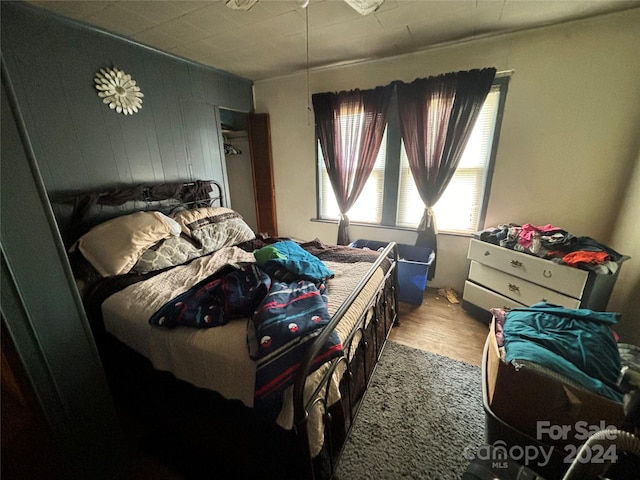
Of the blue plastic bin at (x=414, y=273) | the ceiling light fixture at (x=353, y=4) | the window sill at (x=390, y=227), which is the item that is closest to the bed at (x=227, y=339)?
the blue plastic bin at (x=414, y=273)

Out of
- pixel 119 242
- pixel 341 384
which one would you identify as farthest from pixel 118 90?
pixel 341 384

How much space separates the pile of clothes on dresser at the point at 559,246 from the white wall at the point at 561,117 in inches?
9.6

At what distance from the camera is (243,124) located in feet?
11.9

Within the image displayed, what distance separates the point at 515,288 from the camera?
202 centimetres

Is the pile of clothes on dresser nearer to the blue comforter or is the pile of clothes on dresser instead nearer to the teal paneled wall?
the blue comforter

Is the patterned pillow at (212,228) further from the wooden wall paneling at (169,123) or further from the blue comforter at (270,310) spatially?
the blue comforter at (270,310)

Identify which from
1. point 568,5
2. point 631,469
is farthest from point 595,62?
point 631,469

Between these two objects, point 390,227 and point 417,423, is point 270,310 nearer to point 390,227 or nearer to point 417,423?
point 417,423

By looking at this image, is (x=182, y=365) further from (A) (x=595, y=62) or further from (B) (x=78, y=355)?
(A) (x=595, y=62)

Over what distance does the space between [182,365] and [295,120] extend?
2.90 meters

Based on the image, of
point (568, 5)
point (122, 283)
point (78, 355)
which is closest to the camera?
point (78, 355)

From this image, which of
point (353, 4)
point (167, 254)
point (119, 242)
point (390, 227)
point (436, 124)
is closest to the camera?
point (353, 4)

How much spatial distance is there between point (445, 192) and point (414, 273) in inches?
37.3

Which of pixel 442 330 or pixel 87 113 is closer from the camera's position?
pixel 87 113
